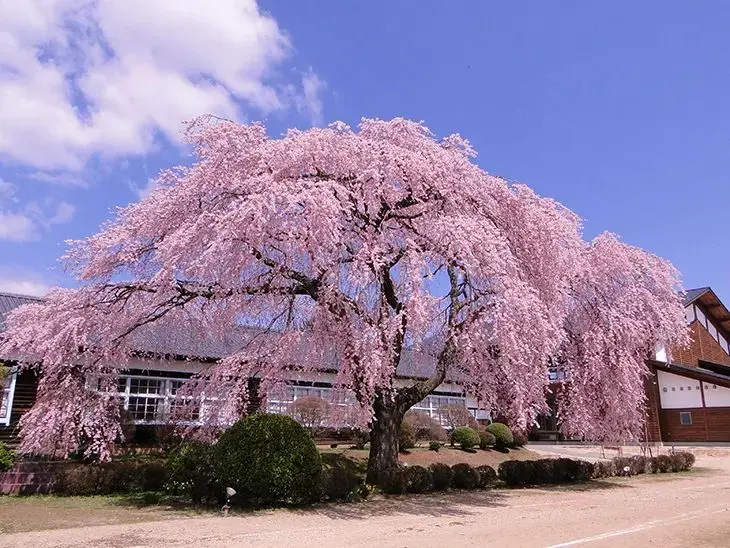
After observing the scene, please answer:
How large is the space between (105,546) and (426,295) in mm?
6843

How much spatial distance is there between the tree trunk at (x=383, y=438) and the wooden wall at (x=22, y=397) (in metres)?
11.7

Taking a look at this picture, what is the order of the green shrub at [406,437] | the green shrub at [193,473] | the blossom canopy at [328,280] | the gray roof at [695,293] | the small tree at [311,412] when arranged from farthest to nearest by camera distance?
1. the gray roof at [695,293]
2. the green shrub at [406,437]
3. the small tree at [311,412]
4. the green shrub at [193,473]
5. the blossom canopy at [328,280]

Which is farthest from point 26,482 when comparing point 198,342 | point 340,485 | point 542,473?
point 542,473

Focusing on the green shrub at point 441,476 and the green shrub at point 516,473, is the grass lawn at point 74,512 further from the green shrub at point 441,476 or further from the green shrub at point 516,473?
the green shrub at point 516,473

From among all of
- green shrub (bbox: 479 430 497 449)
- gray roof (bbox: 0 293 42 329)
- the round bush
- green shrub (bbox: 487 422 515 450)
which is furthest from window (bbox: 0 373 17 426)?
green shrub (bbox: 487 422 515 450)

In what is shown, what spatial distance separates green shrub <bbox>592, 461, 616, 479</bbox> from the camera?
1905cm

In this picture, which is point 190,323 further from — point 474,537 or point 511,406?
point 474,537

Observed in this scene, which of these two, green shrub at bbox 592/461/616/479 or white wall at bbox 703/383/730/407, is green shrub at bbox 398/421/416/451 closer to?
green shrub at bbox 592/461/616/479

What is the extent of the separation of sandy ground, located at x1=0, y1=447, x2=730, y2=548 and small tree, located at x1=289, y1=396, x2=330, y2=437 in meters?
7.95

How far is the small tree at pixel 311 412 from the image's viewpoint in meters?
21.3

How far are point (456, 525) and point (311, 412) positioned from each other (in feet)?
37.8

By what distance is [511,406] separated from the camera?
42.3 ft

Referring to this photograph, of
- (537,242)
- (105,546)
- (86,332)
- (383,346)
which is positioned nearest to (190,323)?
(86,332)

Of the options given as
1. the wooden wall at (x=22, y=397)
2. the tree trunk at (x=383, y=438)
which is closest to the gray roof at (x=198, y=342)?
the tree trunk at (x=383, y=438)
